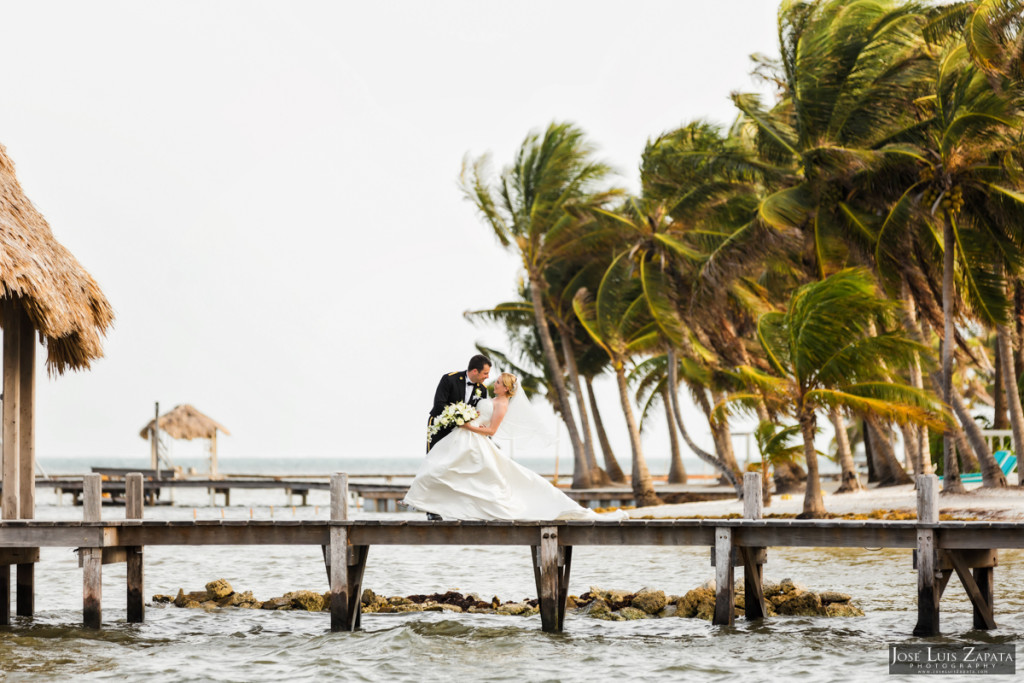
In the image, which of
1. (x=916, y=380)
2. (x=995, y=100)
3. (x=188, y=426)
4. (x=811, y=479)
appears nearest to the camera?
(x=995, y=100)

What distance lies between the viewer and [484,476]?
38.7 feet

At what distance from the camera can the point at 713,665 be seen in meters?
10.9

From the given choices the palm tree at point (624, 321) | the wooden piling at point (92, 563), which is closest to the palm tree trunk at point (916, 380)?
the palm tree at point (624, 321)

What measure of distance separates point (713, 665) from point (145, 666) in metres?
5.53

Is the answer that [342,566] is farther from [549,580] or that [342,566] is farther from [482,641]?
[549,580]

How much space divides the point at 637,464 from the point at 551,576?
1987cm

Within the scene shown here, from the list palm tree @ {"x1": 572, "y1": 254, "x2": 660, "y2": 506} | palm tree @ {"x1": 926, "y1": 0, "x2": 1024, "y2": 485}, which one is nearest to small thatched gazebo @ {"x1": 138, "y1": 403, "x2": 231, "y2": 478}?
palm tree @ {"x1": 572, "y1": 254, "x2": 660, "y2": 506}

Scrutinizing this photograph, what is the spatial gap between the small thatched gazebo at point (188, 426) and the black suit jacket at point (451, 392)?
34722mm

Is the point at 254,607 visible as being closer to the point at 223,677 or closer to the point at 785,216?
the point at 223,677

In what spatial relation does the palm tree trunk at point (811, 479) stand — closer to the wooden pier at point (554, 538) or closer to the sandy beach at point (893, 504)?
the sandy beach at point (893, 504)

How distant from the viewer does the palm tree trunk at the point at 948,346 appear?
2019 centimetres

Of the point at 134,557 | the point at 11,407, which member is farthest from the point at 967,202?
the point at 11,407

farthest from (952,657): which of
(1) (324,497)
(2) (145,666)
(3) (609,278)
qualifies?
(1) (324,497)

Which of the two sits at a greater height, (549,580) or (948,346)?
(948,346)
